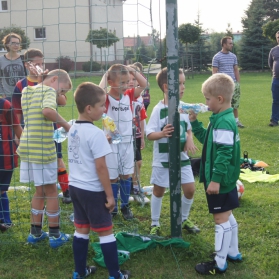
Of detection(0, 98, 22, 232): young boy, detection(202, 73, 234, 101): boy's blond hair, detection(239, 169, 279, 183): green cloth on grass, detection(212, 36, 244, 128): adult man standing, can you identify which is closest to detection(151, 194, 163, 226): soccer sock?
detection(202, 73, 234, 101): boy's blond hair

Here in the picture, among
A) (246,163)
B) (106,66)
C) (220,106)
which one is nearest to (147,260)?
(220,106)

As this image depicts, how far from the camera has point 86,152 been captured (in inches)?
123

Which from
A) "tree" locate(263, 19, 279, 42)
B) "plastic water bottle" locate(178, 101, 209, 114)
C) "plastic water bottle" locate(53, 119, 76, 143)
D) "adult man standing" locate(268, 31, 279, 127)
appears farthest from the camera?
"tree" locate(263, 19, 279, 42)

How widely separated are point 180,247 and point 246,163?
9.94 feet

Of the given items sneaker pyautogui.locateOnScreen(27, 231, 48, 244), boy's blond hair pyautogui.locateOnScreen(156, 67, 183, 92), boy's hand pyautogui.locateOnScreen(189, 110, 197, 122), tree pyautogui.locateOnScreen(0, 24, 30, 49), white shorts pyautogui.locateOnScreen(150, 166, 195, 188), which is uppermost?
tree pyautogui.locateOnScreen(0, 24, 30, 49)

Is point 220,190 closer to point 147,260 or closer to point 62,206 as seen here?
point 147,260

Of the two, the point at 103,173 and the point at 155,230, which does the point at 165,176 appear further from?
the point at 103,173

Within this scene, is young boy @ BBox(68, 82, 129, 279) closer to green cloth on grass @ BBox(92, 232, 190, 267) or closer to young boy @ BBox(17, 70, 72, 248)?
green cloth on grass @ BBox(92, 232, 190, 267)

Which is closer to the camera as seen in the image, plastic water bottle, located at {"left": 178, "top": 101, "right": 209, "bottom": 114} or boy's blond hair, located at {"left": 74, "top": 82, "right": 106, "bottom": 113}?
boy's blond hair, located at {"left": 74, "top": 82, "right": 106, "bottom": 113}

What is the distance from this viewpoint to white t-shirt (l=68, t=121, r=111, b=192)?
3082 mm

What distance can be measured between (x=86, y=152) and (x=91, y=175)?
168 millimetres

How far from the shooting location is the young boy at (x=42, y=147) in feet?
12.5

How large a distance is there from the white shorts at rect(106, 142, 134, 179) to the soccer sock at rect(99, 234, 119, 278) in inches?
44.7

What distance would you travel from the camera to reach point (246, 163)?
648cm
